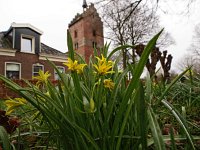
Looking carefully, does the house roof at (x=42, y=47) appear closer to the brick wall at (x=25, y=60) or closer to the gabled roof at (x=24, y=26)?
the brick wall at (x=25, y=60)

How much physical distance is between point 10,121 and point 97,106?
331mm

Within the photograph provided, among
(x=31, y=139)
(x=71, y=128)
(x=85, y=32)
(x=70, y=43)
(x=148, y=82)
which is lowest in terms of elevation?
(x=31, y=139)

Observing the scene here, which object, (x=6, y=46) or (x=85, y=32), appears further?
(x=85, y=32)

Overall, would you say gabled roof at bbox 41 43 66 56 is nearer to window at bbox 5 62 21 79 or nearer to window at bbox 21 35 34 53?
window at bbox 21 35 34 53

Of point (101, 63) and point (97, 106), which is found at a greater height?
point (101, 63)

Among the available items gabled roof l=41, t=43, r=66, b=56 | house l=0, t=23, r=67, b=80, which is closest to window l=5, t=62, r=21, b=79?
house l=0, t=23, r=67, b=80

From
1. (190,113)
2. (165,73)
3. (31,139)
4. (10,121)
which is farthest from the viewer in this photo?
(165,73)

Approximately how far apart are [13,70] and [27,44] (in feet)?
7.97

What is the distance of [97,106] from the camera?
0.83 metres

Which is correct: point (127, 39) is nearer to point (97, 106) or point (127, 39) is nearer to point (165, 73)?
point (165, 73)

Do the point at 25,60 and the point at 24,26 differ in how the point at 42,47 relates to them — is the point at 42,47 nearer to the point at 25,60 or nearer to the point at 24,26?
the point at 25,60

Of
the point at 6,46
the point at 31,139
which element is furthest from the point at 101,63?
the point at 6,46

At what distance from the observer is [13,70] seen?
17359mm

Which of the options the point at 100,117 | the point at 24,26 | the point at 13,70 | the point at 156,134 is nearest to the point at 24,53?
the point at 13,70
